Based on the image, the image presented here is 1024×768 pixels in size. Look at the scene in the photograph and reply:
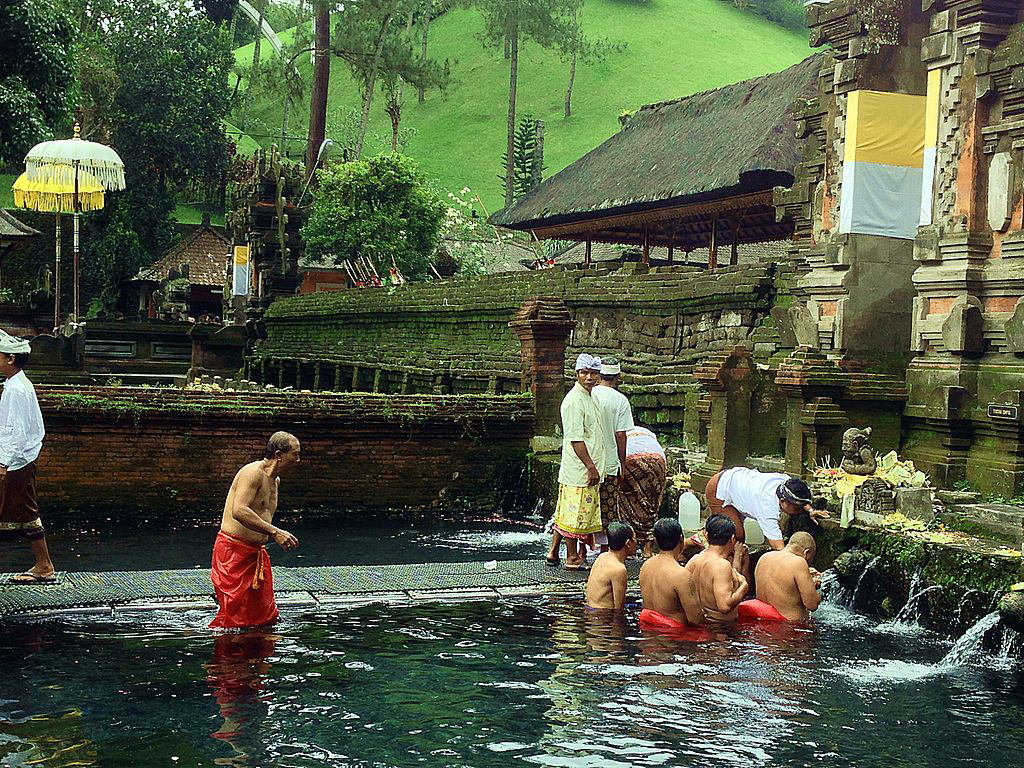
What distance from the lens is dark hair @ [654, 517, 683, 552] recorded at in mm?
9031

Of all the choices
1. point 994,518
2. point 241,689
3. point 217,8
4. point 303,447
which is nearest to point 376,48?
point 217,8

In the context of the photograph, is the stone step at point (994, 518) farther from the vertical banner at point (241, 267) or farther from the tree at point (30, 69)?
the vertical banner at point (241, 267)

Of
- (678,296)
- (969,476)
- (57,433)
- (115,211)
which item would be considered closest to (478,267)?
(115,211)

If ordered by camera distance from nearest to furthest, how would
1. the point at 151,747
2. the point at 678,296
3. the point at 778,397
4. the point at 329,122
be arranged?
the point at 151,747, the point at 778,397, the point at 678,296, the point at 329,122

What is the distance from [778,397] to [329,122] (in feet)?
225

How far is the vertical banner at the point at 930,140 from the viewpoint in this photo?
11.8 meters

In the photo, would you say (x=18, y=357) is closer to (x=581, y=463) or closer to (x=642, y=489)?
(x=581, y=463)

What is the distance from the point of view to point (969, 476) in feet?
37.1

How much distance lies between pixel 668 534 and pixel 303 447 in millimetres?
8199

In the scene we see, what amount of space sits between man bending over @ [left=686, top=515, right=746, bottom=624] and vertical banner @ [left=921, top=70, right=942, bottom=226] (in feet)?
15.2

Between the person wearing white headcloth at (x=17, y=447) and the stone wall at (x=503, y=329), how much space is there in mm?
8983

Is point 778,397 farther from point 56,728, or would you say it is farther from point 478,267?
point 478,267

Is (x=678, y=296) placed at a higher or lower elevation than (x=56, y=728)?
higher

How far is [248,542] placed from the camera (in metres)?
8.48
